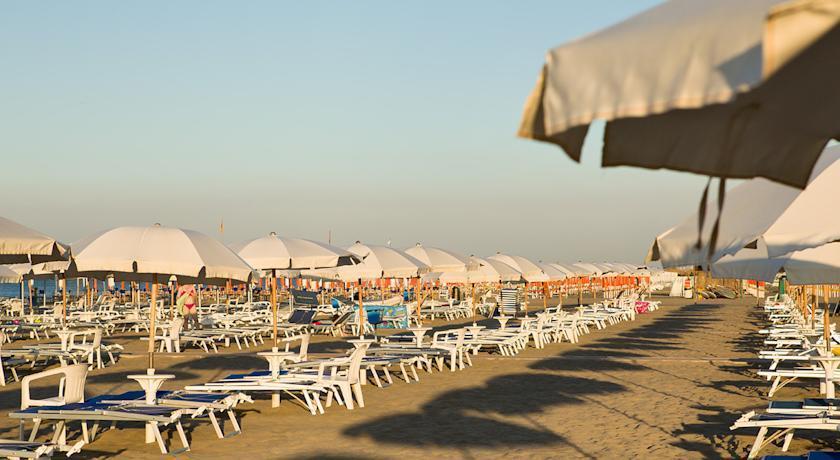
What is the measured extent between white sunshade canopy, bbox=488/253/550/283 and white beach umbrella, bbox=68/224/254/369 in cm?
1492

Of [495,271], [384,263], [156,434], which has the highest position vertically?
[384,263]

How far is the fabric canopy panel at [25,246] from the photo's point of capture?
32.7 feet

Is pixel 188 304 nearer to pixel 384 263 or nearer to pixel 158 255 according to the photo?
pixel 384 263

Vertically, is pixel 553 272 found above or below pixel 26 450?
above

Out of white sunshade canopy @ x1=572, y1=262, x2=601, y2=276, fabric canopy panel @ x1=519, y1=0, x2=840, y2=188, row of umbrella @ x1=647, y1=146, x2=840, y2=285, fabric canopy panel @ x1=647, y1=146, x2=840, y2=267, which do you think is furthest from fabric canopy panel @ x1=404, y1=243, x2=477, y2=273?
fabric canopy panel @ x1=519, y1=0, x2=840, y2=188

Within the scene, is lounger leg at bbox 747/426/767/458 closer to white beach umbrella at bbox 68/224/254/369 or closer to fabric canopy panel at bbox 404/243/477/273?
white beach umbrella at bbox 68/224/254/369

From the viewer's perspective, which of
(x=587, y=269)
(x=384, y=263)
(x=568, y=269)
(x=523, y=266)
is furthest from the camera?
(x=587, y=269)

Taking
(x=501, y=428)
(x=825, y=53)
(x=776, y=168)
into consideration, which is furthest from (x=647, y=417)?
(x=825, y=53)

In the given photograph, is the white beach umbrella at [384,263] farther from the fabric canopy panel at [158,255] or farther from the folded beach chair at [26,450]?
the folded beach chair at [26,450]

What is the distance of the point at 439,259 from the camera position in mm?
21891

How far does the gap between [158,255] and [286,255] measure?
17.5 ft

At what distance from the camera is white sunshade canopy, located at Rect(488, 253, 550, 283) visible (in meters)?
26.0

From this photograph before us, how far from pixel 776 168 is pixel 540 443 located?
590 centimetres

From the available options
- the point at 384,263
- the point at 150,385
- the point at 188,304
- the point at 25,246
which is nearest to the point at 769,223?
the point at 150,385
